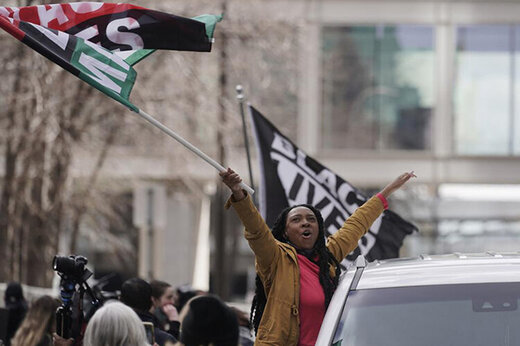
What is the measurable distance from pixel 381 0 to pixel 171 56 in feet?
58.0

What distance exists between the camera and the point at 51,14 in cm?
900

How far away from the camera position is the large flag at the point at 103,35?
838 cm

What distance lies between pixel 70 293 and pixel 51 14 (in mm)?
2553

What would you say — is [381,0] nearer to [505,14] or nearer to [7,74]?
[505,14]

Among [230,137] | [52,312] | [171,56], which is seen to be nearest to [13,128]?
[171,56]

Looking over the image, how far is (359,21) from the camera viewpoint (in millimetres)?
38531

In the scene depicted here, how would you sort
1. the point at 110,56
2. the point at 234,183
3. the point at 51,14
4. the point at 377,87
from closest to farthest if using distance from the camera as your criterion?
the point at 234,183, the point at 110,56, the point at 51,14, the point at 377,87

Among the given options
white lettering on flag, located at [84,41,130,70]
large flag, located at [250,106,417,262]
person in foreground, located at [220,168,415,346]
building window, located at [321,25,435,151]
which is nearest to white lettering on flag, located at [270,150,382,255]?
large flag, located at [250,106,417,262]

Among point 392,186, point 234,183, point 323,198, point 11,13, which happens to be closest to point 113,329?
point 234,183

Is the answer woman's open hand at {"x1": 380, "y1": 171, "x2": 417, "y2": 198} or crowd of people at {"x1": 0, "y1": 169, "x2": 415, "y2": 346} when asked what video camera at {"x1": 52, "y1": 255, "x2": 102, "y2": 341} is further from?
woman's open hand at {"x1": 380, "y1": 171, "x2": 417, "y2": 198}

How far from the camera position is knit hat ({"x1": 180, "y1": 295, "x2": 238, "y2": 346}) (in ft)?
15.8

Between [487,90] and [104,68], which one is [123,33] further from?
[487,90]

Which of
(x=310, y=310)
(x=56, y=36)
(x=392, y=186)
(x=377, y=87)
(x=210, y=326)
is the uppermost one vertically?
(x=377, y=87)

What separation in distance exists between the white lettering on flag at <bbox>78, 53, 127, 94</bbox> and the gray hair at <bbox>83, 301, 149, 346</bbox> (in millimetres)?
2769
